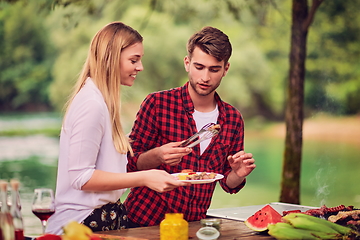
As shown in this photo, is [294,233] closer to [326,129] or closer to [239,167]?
[239,167]

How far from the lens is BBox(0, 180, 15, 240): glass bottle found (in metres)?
1.88

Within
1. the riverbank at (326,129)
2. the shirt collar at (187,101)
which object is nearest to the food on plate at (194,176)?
the shirt collar at (187,101)

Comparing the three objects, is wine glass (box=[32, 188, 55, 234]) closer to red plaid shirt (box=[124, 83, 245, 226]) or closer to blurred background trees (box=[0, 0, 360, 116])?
red plaid shirt (box=[124, 83, 245, 226])

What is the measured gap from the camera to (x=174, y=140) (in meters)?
3.15

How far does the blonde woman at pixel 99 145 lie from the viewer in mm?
2193

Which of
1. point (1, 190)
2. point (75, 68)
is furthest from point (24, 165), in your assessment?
point (1, 190)

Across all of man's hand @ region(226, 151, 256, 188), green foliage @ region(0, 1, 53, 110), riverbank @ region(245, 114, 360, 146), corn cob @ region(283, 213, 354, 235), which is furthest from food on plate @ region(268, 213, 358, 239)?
green foliage @ region(0, 1, 53, 110)

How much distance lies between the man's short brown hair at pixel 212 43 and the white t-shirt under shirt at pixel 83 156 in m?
0.93

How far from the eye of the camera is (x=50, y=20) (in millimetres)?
18547

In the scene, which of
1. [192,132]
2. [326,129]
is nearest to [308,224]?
[192,132]

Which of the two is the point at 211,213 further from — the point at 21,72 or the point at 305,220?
the point at 21,72

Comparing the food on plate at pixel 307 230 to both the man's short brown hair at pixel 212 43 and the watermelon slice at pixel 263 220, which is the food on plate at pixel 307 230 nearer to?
the watermelon slice at pixel 263 220

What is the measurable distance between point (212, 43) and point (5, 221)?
165cm

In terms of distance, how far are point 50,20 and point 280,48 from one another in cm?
874
